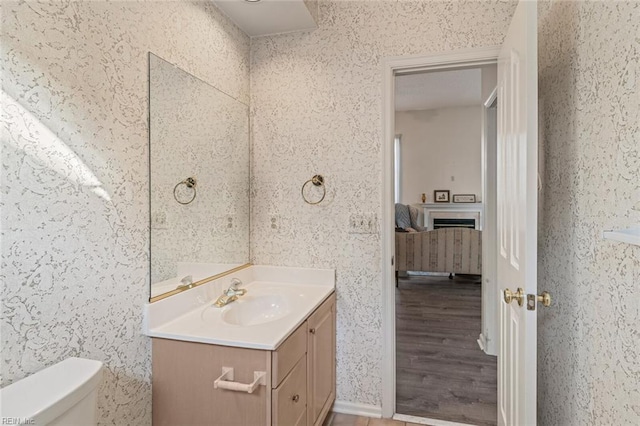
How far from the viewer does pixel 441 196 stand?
6.88 m

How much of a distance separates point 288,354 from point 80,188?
98 cm

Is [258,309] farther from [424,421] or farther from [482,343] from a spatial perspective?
[482,343]

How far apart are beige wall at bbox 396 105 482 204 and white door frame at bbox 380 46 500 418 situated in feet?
16.7

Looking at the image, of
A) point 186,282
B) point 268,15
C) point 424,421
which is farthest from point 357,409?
point 268,15

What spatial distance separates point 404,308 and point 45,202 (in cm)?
390

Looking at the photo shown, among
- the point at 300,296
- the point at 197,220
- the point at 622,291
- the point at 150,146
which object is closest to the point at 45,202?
the point at 150,146

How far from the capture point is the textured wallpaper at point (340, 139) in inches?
83.0

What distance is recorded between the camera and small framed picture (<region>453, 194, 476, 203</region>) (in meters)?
6.72

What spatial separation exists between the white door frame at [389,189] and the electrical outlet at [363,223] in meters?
0.06

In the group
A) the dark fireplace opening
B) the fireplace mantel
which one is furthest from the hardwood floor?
the fireplace mantel

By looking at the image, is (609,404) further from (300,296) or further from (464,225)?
(464,225)

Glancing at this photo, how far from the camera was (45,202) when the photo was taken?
1080 millimetres

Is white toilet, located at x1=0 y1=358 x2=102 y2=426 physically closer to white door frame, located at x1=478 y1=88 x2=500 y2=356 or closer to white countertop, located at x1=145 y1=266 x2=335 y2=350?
white countertop, located at x1=145 y1=266 x2=335 y2=350

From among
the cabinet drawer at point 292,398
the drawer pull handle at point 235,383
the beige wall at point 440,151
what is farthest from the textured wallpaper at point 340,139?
the beige wall at point 440,151
